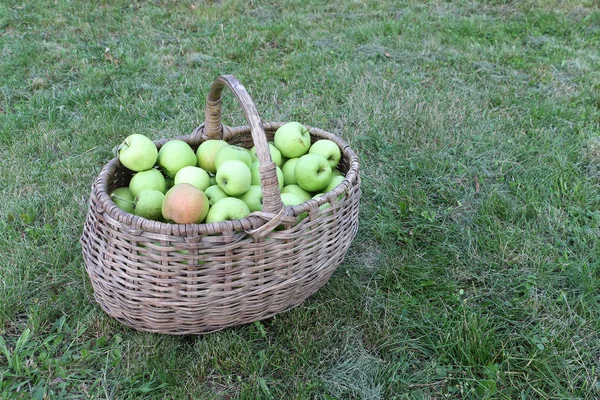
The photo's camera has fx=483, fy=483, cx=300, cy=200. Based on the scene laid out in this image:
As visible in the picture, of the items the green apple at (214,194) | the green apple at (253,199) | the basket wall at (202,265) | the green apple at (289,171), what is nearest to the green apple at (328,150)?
the green apple at (289,171)

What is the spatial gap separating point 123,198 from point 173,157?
0.27 metres

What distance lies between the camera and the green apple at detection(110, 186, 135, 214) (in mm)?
Answer: 1871

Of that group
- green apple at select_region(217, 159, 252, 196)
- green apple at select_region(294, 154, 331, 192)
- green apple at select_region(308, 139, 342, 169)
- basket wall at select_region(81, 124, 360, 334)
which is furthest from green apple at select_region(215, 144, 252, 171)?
basket wall at select_region(81, 124, 360, 334)

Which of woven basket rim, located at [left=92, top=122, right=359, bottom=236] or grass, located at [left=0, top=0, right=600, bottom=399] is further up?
woven basket rim, located at [left=92, top=122, right=359, bottom=236]

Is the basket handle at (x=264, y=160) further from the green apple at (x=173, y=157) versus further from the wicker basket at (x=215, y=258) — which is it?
the green apple at (x=173, y=157)

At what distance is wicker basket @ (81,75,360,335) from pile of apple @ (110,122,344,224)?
0.46ft

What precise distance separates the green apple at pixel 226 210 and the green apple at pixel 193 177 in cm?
20

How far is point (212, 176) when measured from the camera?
208cm

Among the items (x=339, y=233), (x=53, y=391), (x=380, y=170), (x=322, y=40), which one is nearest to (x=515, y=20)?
(x=322, y=40)

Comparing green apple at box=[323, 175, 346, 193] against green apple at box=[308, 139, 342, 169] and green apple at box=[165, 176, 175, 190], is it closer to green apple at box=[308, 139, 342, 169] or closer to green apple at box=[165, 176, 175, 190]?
green apple at box=[308, 139, 342, 169]

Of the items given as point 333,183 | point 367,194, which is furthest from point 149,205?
point 367,194

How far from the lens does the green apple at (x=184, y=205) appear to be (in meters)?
1.69

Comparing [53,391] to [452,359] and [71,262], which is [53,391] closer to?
[71,262]

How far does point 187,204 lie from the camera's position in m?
1.69
